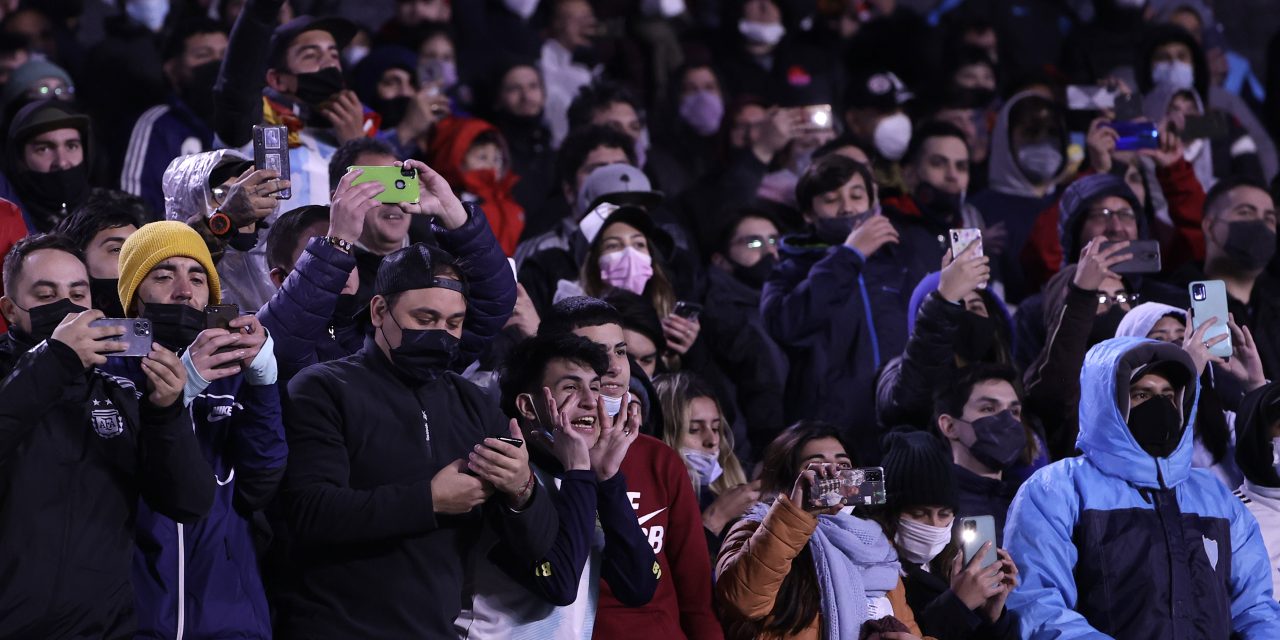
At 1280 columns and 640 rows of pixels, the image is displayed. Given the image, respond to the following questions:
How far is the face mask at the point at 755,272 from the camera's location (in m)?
8.63

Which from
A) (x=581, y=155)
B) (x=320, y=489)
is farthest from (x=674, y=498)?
(x=581, y=155)

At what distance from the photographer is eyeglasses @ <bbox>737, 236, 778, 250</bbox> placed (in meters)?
8.65

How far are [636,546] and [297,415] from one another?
1.05m

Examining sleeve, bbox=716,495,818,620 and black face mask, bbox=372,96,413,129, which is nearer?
sleeve, bbox=716,495,818,620

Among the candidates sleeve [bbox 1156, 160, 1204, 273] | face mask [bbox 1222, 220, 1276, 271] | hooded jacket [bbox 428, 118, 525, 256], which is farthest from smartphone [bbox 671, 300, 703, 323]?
sleeve [bbox 1156, 160, 1204, 273]

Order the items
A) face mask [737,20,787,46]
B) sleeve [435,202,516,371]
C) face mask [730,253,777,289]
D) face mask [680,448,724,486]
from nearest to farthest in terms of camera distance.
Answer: sleeve [435,202,516,371] < face mask [680,448,724,486] < face mask [730,253,777,289] < face mask [737,20,787,46]

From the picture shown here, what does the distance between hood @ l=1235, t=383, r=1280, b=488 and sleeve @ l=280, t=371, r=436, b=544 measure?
11.7ft

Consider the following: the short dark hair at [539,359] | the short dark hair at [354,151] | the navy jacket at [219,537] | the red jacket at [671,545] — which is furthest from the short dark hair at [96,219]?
the red jacket at [671,545]

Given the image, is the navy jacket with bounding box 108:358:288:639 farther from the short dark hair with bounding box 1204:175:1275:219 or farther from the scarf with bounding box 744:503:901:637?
the short dark hair with bounding box 1204:175:1275:219

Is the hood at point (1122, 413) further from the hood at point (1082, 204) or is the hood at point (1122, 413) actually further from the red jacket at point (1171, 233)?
the red jacket at point (1171, 233)

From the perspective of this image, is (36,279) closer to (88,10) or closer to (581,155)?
(581,155)

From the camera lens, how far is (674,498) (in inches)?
224

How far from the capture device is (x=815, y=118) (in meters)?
9.90

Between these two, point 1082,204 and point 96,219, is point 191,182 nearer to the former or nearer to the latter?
point 96,219
